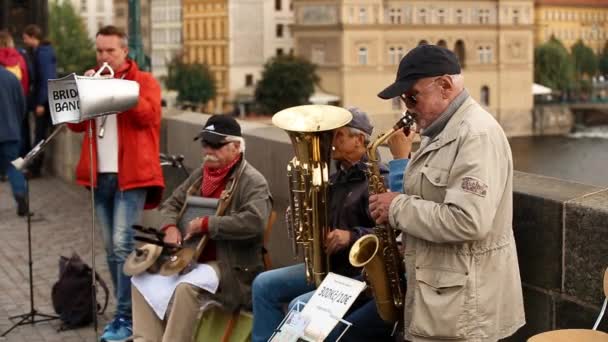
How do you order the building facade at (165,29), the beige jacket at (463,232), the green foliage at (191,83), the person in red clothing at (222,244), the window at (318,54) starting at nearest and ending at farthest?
the beige jacket at (463,232) → the person in red clothing at (222,244) → the green foliage at (191,83) → the window at (318,54) → the building facade at (165,29)

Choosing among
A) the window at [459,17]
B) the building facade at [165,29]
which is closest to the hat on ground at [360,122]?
the window at [459,17]

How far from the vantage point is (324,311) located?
15.3ft

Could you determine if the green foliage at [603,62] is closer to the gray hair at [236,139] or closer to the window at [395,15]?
the window at [395,15]

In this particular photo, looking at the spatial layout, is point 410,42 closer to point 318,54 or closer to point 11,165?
point 318,54

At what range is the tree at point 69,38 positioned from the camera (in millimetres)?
93188

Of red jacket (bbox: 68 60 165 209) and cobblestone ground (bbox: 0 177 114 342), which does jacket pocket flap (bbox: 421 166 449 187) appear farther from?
cobblestone ground (bbox: 0 177 114 342)

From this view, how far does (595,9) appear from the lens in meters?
134

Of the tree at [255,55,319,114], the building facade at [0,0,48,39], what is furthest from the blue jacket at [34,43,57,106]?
the tree at [255,55,319,114]

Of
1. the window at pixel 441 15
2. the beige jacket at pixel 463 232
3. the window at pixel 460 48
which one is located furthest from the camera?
the window at pixel 460 48

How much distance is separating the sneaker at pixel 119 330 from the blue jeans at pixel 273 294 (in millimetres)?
1510

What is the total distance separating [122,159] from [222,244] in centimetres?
107

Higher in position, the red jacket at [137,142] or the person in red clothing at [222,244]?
the red jacket at [137,142]

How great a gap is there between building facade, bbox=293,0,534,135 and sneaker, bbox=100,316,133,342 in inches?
3767

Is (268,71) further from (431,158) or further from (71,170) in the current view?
(431,158)
